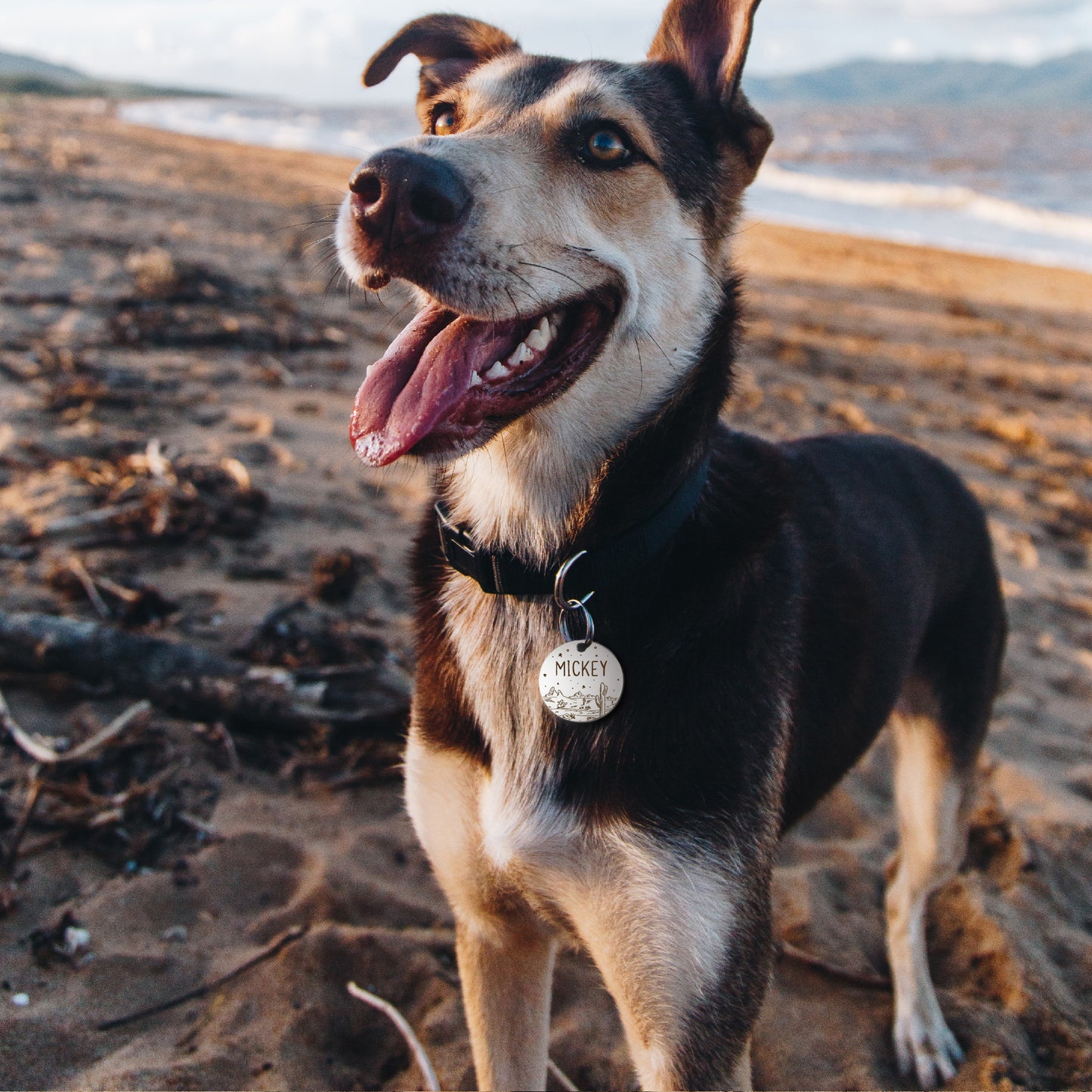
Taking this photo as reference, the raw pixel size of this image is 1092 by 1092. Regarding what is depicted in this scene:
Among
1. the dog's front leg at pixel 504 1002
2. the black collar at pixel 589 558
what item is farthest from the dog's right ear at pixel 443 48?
the dog's front leg at pixel 504 1002

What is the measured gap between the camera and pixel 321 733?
135 inches

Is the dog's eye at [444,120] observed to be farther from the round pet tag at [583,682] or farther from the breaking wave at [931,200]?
the breaking wave at [931,200]

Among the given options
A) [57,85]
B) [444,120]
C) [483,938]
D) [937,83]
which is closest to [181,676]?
[483,938]

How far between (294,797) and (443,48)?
2691 millimetres

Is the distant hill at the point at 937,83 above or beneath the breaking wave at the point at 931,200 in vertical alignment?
above

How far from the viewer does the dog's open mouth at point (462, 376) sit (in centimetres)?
203

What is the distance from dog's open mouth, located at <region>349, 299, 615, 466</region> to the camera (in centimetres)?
203

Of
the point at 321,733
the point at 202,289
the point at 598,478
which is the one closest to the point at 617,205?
the point at 598,478

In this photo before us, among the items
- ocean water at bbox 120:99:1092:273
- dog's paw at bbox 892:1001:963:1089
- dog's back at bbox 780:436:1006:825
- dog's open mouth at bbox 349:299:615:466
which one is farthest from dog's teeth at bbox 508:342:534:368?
ocean water at bbox 120:99:1092:273

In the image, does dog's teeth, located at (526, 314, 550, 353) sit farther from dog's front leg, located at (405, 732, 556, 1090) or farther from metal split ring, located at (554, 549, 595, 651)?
dog's front leg, located at (405, 732, 556, 1090)

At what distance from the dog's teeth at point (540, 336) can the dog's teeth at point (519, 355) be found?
0.02m

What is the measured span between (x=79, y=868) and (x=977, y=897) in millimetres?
3149

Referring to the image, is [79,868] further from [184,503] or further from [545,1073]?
[184,503]

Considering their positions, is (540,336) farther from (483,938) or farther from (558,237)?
(483,938)
